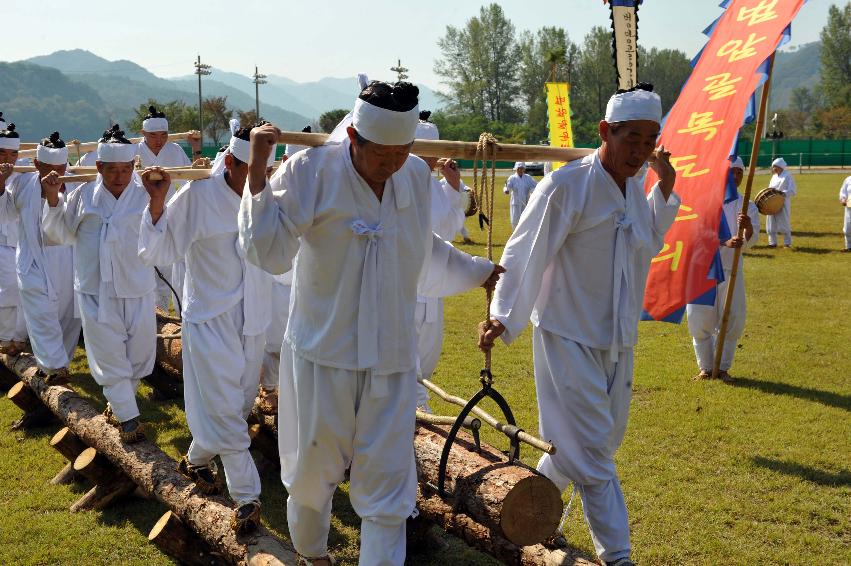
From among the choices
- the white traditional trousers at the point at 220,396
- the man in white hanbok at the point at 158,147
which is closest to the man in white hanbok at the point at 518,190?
the man in white hanbok at the point at 158,147

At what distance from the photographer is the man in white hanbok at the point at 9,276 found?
8.59 meters

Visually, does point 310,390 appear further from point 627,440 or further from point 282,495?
point 627,440

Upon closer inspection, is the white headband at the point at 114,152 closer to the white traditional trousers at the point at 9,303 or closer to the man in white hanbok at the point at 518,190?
the white traditional trousers at the point at 9,303

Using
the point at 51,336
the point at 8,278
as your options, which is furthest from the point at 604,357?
the point at 8,278

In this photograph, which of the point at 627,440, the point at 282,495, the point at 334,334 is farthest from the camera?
the point at 627,440

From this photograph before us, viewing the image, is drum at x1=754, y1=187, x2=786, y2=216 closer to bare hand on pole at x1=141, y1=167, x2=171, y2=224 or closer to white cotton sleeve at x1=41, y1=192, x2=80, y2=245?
white cotton sleeve at x1=41, y1=192, x2=80, y2=245

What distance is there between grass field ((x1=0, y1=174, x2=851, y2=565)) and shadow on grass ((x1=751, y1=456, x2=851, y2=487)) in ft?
0.05

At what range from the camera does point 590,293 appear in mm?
4344

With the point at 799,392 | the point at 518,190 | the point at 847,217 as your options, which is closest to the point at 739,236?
the point at 799,392

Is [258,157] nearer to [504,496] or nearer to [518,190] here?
[504,496]

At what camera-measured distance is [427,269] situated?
4.15 metres

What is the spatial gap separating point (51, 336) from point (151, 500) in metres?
2.41

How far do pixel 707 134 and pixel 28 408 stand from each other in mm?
6213

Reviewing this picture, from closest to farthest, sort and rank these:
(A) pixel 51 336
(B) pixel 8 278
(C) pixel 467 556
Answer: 1. (C) pixel 467 556
2. (A) pixel 51 336
3. (B) pixel 8 278
